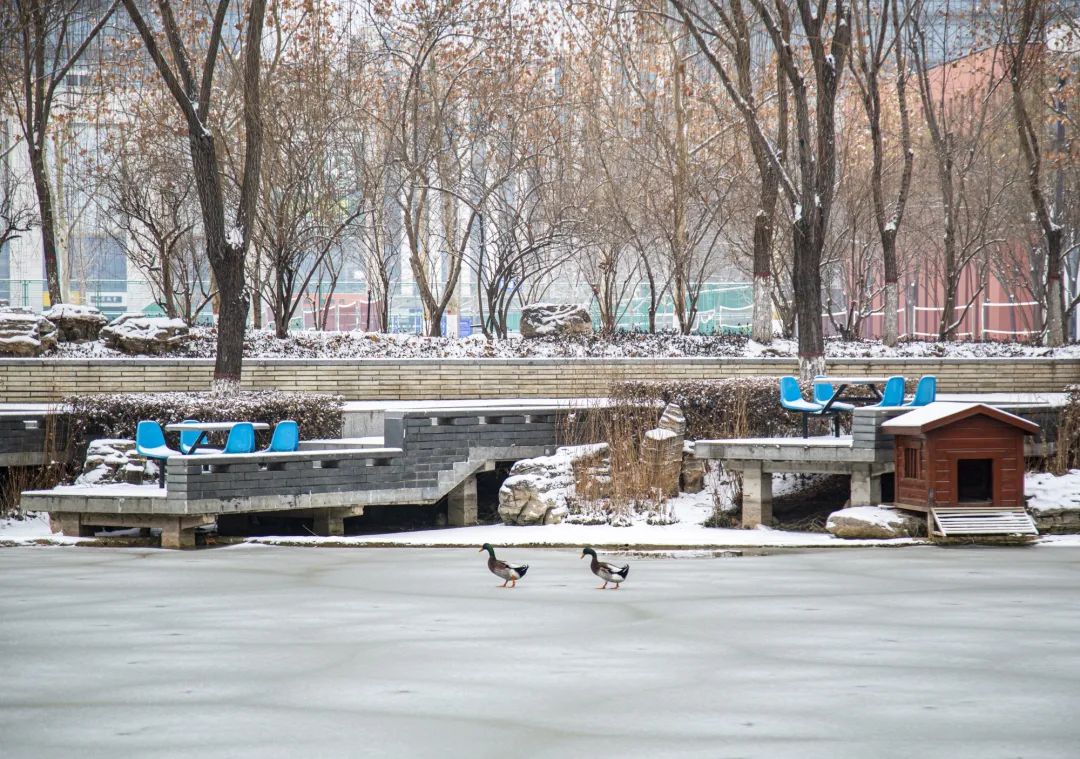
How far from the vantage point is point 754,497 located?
15.5 meters

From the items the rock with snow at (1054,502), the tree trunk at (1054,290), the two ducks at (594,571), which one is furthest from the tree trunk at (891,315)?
the two ducks at (594,571)

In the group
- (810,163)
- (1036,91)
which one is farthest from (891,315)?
(810,163)

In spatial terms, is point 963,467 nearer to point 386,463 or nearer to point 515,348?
point 386,463

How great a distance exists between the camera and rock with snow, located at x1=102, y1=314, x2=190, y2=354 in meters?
22.0

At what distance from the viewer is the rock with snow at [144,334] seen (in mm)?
21984

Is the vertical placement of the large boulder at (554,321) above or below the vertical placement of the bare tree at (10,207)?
below

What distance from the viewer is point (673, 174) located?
27.7 metres

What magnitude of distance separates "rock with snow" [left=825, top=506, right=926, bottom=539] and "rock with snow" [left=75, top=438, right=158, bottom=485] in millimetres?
8046

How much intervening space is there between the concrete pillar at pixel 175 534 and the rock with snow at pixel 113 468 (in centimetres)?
161

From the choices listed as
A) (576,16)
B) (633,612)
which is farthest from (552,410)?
(576,16)

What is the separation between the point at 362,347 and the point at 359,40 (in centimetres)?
789

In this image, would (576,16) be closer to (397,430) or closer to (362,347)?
(362,347)

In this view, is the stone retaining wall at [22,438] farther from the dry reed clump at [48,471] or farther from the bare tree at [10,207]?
the bare tree at [10,207]

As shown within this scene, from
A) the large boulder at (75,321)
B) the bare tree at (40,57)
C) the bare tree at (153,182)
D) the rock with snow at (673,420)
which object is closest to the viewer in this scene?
the rock with snow at (673,420)
